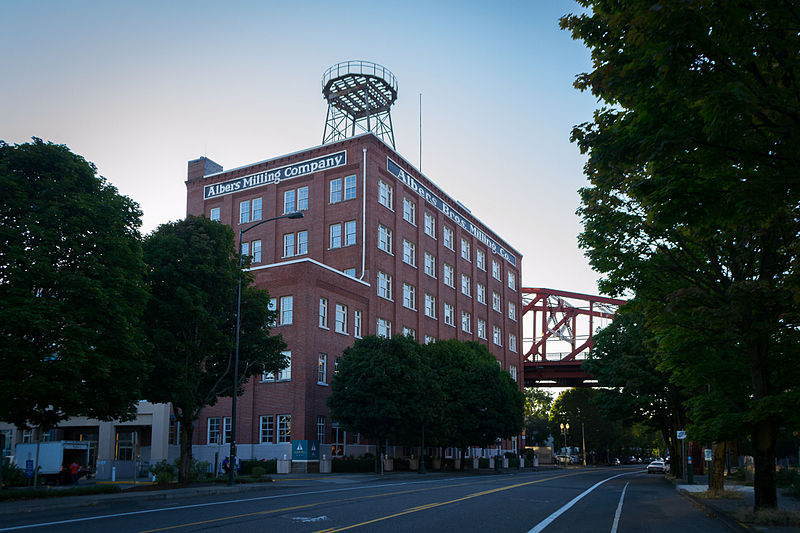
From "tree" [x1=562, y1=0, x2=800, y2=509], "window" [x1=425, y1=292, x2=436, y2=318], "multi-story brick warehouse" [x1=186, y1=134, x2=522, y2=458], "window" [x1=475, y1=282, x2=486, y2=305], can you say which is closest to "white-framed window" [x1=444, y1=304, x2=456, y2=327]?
"multi-story brick warehouse" [x1=186, y1=134, x2=522, y2=458]

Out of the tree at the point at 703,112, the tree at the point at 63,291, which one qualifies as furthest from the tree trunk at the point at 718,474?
the tree at the point at 63,291

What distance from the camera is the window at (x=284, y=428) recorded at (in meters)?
47.8

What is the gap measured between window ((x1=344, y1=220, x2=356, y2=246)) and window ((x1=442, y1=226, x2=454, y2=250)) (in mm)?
15963

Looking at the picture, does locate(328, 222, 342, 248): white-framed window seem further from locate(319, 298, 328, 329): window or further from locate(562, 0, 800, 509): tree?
locate(562, 0, 800, 509): tree

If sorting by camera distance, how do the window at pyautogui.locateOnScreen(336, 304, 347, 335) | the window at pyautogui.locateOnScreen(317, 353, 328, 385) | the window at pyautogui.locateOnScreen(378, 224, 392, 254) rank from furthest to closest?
the window at pyautogui.locateOnScreen(378, 224, 392, 254) < the window at pyautogui.locateOnScreen(336, 304, 347, 335) < the window at pyautogui.locateOnScreen(317, 353, 328, 385)

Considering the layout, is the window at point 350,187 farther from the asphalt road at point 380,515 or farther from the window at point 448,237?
the asphalt road at point 380,515

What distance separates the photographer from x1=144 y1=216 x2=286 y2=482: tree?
28.9 meters

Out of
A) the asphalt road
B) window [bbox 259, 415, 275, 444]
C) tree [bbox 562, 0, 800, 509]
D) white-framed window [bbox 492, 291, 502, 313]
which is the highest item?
white-framed window [bbox 492, 291, 502, 313]

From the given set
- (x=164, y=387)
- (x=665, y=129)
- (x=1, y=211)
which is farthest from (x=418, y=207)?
(x=665, y=129)

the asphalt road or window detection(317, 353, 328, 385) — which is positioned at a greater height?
window detection(317, 353, 328, 385)

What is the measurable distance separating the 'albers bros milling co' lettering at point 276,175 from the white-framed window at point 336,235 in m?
5.21

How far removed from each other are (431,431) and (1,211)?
1278 inches

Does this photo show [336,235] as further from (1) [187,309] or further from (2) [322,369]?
(1) [187,309]

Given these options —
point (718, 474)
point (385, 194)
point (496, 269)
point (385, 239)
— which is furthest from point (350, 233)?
point (718, 474)
